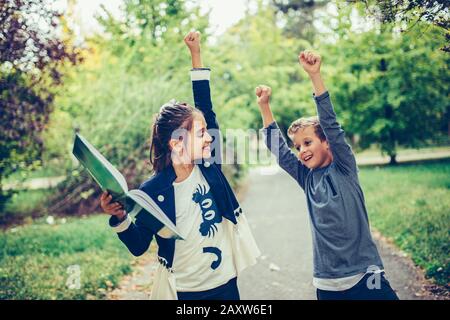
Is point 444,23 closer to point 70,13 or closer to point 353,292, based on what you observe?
point 353,292

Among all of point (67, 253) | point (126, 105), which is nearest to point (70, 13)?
point (126, 105)

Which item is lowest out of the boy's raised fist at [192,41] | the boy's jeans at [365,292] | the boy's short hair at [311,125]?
the boy's jeans at [365,292]

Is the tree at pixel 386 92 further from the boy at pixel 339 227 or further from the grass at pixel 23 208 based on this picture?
the boy at pixel 339 227

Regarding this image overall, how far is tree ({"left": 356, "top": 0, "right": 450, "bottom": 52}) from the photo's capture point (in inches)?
103

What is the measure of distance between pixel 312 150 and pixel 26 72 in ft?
15.0

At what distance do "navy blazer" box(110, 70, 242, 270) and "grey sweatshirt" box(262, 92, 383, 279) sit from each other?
480mm

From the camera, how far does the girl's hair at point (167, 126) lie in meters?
2.22

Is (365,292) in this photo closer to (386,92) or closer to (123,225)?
(123,225)

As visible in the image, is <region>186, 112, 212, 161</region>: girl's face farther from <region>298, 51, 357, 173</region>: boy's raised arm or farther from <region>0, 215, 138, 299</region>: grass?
<region>0, 215, 138, 299</region>: grass

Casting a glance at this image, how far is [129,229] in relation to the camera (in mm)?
1955

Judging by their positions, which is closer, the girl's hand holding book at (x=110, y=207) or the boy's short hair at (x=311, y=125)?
the girl's hand holding book at (x=110, y=207)

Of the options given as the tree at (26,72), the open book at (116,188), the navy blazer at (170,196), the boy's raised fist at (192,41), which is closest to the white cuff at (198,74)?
the navy blazer at (170,196)

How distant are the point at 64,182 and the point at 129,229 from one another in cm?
817

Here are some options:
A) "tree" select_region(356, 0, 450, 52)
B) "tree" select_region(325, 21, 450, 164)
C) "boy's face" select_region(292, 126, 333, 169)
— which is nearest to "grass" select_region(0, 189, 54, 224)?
"boy's face" select_region(292, 126, 333, 169)
